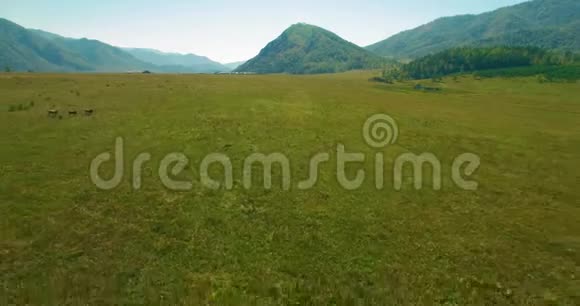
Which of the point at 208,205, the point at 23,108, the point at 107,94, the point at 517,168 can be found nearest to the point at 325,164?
the point at 208,205

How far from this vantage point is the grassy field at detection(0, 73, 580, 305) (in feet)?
52.5

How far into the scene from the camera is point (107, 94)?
213 feet

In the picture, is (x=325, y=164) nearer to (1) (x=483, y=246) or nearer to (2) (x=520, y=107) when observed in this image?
(1) (x=483, y=246)

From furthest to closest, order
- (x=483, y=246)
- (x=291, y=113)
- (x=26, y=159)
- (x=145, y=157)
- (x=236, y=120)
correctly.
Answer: (x=291, y=113) < (x=236, y=120) < (x=145, y=157) < (x=26, y=159) < (x=483, y=246)

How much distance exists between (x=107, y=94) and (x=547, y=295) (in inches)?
2606

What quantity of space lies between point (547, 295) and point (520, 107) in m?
75.8

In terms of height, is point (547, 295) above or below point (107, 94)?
below

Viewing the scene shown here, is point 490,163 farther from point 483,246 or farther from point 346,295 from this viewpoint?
point 346,295

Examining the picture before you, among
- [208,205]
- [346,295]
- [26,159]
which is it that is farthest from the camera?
[26,159]

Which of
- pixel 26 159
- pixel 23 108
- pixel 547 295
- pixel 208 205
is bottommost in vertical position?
pixel 547 295

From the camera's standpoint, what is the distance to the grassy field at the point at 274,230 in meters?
16.0

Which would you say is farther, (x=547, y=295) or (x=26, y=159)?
(x=26, y=159)

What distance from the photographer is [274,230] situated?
20.8 meters

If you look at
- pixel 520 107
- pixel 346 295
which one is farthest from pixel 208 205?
pixel 520 107
